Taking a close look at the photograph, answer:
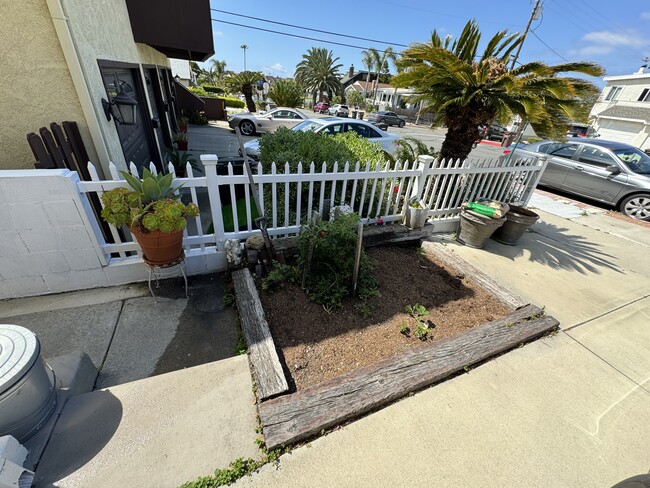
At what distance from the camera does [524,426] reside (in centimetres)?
201

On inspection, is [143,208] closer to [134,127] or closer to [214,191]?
[214,191]

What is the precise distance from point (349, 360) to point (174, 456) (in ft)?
4.47

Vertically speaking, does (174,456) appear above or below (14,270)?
below

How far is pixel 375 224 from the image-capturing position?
13.4 ft

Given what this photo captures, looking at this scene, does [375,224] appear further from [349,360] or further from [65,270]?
[65,270]

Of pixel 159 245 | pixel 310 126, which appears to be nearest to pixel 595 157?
pixel 310 126

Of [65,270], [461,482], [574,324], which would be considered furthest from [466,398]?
[65,270]

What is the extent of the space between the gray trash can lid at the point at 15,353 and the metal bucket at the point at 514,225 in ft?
18.1

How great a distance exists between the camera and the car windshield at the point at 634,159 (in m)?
6.70

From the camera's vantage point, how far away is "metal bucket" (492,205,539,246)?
429cm

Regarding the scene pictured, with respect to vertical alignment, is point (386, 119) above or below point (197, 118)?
above

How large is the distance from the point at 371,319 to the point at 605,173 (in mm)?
8330

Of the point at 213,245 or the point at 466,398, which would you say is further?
the point at 213,245

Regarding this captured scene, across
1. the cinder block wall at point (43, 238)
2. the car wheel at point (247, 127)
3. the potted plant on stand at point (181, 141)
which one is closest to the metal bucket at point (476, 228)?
the cinder block wall at point (43, 238)
